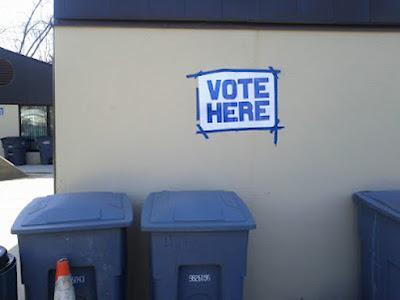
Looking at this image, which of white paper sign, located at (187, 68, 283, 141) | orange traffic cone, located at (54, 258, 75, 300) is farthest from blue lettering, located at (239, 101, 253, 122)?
orange traffic cone, located at (54, 258, 75, 300)

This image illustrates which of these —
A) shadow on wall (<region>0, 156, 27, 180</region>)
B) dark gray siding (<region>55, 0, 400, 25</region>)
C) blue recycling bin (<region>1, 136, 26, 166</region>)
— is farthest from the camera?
blue recycling bin (<region>1, 136, 26, 166</region>)

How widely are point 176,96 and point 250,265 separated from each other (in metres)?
1.59

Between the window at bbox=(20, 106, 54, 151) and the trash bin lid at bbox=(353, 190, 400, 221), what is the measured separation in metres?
14.1

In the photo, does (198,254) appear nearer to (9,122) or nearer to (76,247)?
(76,247)

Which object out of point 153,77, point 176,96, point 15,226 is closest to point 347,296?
point 176,96

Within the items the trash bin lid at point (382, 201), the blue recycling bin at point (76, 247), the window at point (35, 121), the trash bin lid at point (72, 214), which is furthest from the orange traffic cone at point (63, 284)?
the window at point (35, 121)

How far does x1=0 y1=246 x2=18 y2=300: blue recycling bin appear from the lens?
98.6 inches

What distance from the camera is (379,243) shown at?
125 inches

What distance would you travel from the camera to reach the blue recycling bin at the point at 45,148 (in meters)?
14.7

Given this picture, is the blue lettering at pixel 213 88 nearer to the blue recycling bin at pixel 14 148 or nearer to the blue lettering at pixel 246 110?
the blue lettering at pixel 246 110

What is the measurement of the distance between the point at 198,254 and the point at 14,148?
43.8 feet

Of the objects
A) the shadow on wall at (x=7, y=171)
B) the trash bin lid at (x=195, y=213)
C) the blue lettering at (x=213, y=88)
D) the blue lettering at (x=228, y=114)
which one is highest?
the blue lettering at (x=213, y=88)

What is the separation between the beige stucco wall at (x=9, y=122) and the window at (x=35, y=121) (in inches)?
15.2

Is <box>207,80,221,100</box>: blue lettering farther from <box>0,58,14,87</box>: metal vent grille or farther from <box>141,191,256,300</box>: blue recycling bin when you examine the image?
<box>0,58,14,87</box>: metal vent grille
